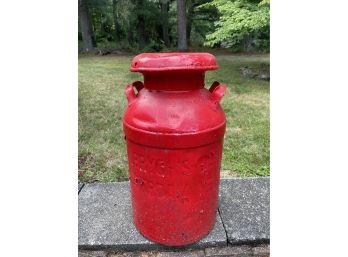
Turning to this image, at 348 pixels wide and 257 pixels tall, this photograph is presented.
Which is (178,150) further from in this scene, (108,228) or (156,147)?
(108,228)

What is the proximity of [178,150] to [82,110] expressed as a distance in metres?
4.19

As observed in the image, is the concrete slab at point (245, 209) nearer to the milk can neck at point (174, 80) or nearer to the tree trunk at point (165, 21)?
the milk can neck at point (174, 80)

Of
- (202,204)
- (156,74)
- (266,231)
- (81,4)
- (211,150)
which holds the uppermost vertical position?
(81,4)

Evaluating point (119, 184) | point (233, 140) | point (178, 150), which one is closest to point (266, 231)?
point (178, 150)

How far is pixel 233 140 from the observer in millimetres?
4523

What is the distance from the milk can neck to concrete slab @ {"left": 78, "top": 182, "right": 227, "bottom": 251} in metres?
1.12

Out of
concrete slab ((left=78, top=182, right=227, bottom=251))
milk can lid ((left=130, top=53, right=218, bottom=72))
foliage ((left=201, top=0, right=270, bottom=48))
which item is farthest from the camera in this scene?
foliage ((left=201, top=0, right=270, bottom=48))

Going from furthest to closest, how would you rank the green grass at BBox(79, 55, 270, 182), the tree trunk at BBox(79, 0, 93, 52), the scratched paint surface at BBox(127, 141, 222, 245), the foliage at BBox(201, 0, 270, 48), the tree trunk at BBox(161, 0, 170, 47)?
the tree trunk at BBox(161, 0, 170, 47) < the tree trunk at BBox(79, 0, 93, 52) < the foliage at BBox(201, 0, 270, 48) < the green grass at BBox(79, 55, 270, 182) < the scratched paint surface at BBox(127, 141, 222, 245)

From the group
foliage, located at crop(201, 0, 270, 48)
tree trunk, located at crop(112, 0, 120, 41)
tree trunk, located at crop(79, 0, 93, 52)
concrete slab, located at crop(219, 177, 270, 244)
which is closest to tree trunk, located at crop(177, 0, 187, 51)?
Answer: tree trunk, located at crop(79, 0, 93, 52)

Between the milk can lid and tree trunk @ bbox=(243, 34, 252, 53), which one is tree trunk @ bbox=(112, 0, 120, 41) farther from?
the milk can lid

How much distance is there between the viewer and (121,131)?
4824 millimetres

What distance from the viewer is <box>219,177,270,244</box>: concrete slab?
246cm

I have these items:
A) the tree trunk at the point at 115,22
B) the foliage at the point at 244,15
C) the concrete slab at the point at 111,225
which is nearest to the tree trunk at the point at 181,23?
the tree trunk at the point at 115,22

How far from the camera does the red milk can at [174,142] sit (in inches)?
80.0
